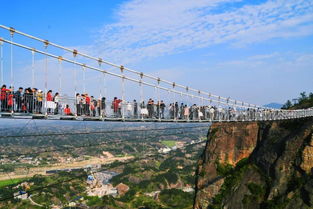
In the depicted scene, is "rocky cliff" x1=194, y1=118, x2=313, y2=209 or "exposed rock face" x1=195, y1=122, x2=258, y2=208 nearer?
"rocky cliff" x1=194, y1=118, x2=313, y2=209

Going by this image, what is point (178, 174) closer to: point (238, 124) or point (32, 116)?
point (238, 124)

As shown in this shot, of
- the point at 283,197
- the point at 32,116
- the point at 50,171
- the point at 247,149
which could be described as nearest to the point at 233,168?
the point at 247,149

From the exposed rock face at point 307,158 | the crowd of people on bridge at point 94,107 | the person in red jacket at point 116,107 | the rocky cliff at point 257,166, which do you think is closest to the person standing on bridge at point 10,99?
the crowd of people on bridge at point 94,107

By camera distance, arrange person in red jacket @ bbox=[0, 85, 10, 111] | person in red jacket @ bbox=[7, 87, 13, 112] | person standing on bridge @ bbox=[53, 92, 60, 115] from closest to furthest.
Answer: person in red jacket @ bbox=[0, 85, 10, 111], person in red jacket @ bbox=[7, 87, 13, 112], person standing on bridge @ bbox=[53, 92, 60, 115]

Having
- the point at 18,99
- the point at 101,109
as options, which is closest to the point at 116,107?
the point at 101,109

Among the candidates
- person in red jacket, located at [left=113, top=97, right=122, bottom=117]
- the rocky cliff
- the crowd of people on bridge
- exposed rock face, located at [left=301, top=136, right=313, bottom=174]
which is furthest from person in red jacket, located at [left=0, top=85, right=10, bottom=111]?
exposed rock face, located at [left=301, top=136, right=313, bottom=174]

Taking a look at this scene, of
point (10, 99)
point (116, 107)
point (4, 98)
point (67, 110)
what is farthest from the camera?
point (116, 107)

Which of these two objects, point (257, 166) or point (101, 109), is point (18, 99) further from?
point (257, 166)

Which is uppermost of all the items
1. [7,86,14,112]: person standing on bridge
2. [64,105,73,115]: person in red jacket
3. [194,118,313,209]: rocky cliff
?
[7,86,14,112]: person standing on bridge

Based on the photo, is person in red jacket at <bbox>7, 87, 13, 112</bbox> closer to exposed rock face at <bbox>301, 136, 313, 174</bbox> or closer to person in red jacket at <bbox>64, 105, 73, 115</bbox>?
person in red jacket at <bbox>64, 105, 73, 115</bbox>
